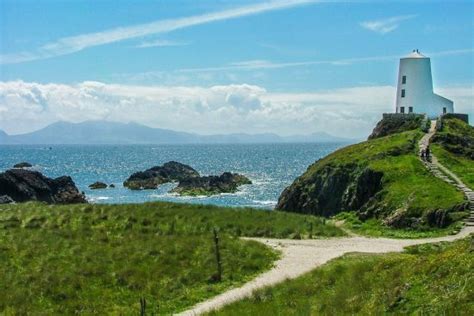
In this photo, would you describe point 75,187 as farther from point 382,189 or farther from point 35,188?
point 382,189

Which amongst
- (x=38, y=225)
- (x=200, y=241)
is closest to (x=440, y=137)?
(x=200, y=241)

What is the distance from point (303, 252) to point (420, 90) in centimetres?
4606

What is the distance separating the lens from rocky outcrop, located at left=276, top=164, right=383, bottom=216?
149 feet

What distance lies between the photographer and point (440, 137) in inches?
2178

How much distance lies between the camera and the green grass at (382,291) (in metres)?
13.7

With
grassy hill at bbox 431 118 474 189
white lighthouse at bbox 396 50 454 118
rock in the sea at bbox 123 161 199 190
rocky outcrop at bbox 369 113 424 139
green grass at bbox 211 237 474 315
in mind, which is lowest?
rock in the sea at bbox 123 161 199 190

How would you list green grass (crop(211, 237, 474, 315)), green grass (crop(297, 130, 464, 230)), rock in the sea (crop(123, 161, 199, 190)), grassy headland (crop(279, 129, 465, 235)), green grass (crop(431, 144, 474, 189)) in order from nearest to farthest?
green grass (crop(211, 237, 474, 315)) < grassy headland (crop(279, 129, 465, 235)) < green grass (crop(297, 130, 464, 230)) < green grass (crop(431, 144, 474, 189)) < rock in the sea (crop(123, 161, 199, 190))

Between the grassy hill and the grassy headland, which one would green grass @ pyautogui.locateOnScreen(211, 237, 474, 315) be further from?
the grassy hill

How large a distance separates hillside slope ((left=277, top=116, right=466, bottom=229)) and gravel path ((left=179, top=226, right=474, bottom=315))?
3.76 m

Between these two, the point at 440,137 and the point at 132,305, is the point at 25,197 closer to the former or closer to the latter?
the point at 440,137

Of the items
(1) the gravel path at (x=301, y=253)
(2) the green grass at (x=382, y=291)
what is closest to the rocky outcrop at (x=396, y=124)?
(1) the gravel path at (x=301, y=253)

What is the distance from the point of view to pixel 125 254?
26.2 meters

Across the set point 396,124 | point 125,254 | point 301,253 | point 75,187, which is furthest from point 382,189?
point 75,187

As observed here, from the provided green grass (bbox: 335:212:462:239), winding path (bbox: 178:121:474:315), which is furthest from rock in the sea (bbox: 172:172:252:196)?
winding path (bbox: 178:121:474:315)
